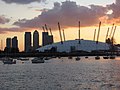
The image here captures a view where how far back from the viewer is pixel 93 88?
212 ft

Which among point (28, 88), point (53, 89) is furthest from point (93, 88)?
point (28, 88)

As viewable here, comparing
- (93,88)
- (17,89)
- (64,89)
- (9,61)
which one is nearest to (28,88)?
(17,89)

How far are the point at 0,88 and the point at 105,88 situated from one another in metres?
16.8

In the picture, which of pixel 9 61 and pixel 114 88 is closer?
pixel 114 88

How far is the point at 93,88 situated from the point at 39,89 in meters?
8.39

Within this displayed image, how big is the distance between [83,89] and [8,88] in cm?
1226

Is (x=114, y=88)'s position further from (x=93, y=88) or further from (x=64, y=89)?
(x=64, y=89)

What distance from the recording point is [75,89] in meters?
63.5

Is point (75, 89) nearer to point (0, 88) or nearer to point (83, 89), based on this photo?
point (83, 89)

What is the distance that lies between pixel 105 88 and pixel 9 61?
13609cm

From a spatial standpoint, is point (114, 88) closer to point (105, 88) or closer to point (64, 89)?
point (105, 88)

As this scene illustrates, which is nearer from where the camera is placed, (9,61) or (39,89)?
(39,89)

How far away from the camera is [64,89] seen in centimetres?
6356

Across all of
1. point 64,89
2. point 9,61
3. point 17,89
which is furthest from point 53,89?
point 9,61
